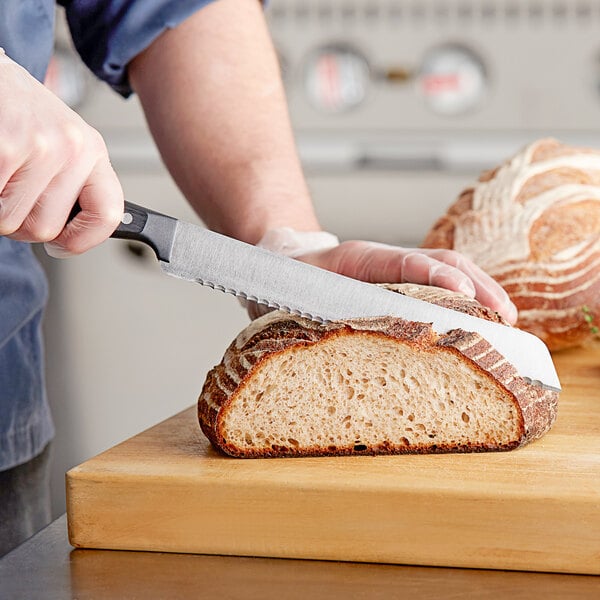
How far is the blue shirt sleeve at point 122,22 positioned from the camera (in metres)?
1.53

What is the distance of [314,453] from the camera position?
1.06m

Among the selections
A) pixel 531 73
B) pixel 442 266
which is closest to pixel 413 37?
pixel 531 73

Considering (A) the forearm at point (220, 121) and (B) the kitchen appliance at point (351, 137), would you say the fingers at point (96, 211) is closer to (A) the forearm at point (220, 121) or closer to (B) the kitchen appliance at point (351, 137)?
(A) the forearm at point (220, 121)

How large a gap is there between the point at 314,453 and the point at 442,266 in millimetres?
325

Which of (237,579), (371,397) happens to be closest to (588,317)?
(371,397)

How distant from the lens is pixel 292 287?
42.8 inches

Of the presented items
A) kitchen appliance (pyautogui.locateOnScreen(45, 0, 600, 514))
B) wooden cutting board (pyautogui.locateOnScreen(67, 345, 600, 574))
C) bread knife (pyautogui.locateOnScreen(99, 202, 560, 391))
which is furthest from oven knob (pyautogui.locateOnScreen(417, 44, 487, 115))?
wooden cutting board (pyautogui.locateOnScreen(67, 345, 600, 574))

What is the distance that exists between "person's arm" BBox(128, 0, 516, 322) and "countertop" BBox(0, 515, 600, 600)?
24.9 inches

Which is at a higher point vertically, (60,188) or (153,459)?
(60,188)

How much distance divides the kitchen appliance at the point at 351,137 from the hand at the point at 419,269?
5.32ft

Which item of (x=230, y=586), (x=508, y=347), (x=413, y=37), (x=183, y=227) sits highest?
(x=413, y=37)

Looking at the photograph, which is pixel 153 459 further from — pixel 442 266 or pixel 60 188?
pixel 442 266

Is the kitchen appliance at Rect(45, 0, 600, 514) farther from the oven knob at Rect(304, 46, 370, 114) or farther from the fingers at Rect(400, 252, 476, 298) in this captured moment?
the fingers at Rect(400, 252, 476, 298)

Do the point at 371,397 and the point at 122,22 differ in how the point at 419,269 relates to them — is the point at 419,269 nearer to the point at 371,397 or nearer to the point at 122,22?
the point at 371,397
